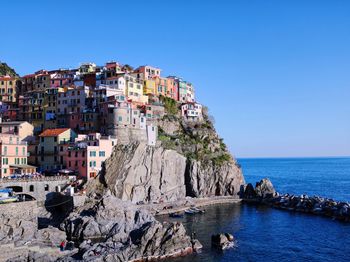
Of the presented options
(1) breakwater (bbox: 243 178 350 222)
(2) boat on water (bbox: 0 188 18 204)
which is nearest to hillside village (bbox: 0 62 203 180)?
(2) boat on water (bbox: 0 188 18 204)

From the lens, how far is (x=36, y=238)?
60.7 meters

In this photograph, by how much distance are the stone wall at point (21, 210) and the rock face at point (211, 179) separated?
45.2 meters

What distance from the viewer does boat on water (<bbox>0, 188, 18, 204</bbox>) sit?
70.1 meters

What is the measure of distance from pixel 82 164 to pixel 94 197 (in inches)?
415

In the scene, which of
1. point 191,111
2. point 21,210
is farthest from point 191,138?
point 21,210

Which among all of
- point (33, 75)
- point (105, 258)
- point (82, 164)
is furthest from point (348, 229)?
point (33, 75)

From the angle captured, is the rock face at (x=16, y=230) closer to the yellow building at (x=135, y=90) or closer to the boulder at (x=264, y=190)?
the yellow building at (x=135, y=90)

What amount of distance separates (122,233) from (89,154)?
2941 cm

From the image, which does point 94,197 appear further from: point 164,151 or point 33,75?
point 33,75

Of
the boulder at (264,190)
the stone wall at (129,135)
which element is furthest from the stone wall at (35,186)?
the boulder at (264,190)

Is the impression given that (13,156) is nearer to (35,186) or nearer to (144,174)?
(35,186)

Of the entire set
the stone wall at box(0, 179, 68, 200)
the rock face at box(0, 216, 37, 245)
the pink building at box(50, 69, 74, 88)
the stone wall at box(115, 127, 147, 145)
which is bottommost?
the rock face at box(0, 216, 37, 245)

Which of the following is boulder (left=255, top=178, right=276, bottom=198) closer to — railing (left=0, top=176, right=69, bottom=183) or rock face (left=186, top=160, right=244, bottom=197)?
rock face (left=186, top=160, right=244, bottom=197)

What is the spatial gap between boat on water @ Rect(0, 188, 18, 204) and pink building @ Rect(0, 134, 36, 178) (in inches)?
448
